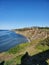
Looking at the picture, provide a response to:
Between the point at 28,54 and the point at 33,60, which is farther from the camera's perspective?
the point at 28,54

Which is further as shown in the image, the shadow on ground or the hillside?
the hillside

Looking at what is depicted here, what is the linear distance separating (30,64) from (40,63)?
1592 millimetres

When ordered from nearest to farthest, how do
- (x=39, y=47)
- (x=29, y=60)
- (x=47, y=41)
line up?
(x=29, y=60) < (x=39, y=47) < (x=47, y=41)

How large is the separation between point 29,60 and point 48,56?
4.65 m

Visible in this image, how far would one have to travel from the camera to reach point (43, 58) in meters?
26.1

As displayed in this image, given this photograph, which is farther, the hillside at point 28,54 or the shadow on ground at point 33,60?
the hillside at point 28,54

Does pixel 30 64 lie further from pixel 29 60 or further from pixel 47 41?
pixel 47 41

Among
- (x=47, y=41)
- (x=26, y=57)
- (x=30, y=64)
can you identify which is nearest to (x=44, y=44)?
(x=47, y=41)

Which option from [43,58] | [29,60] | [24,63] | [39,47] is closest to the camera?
[24,63]

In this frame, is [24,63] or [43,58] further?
[43,58]

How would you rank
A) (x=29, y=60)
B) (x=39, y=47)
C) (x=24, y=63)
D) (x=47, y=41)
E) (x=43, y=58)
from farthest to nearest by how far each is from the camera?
(x=47, y=41)
(x=39, y=47)
(x=43, y=58)
(x=29, y=60)
(x=24, y=63)

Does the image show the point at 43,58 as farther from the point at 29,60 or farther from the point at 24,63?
the point at 24,63

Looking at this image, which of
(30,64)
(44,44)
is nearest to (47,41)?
(44,44)

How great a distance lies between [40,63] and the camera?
75.8 ft
